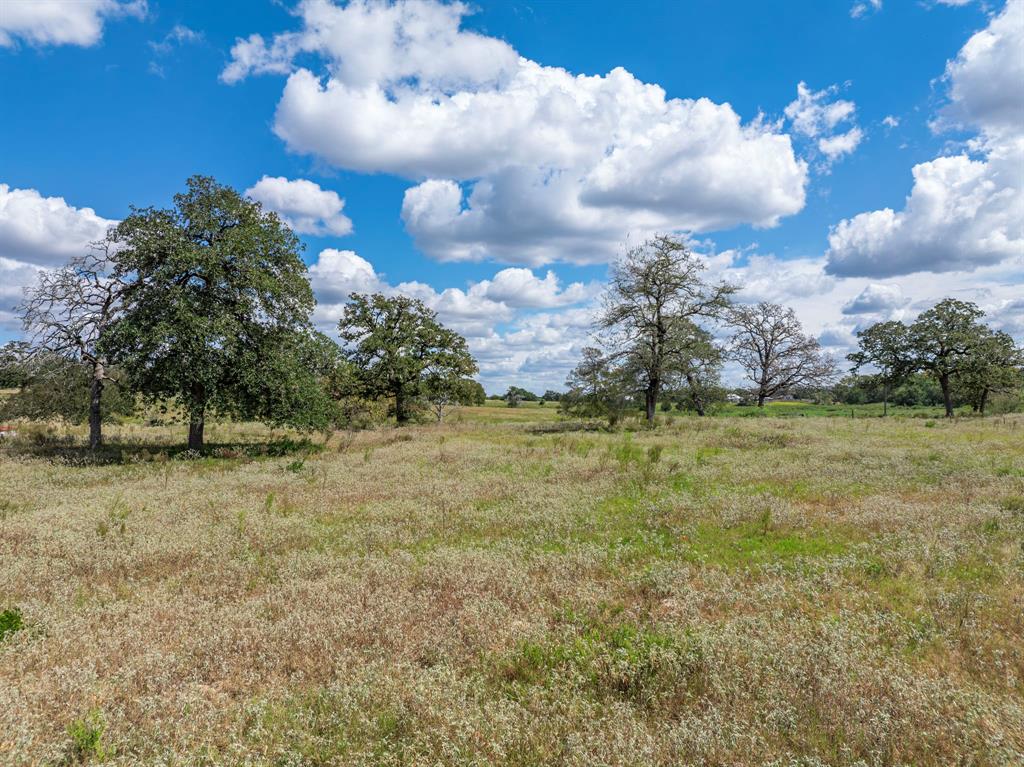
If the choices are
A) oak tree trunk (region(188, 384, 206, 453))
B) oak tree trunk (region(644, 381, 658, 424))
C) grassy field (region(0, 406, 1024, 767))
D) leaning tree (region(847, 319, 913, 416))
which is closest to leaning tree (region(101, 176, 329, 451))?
oak tree trunk (region(188, 384, 206, 453))

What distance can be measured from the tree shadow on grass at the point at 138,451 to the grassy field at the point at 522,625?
244 inches

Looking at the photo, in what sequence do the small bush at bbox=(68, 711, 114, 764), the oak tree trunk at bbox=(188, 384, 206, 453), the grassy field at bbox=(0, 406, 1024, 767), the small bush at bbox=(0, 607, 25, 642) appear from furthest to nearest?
the oak tree trunk at bbox=(188, 384, 206, 453) < the small bush at bbox=(0, 607, 25, 642) < the grassy field at bbox=(0, 406, 1024, 767) < the small bush at bbox=(68, 711, 114, 764)

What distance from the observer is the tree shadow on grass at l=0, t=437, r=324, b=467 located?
20.1m

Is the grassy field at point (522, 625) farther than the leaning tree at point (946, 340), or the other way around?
the leaning tree at point (946, 340)

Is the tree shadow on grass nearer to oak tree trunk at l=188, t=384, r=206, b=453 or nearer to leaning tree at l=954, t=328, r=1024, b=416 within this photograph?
oak tree trunk at l=188, t=384, r=206, b=453

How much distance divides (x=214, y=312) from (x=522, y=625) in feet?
67.6

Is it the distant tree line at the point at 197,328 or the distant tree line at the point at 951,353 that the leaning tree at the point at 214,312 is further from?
the distant tree line at the point at 951,353

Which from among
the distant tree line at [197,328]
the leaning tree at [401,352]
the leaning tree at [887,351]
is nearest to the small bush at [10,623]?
the distant tree line at [197,328]

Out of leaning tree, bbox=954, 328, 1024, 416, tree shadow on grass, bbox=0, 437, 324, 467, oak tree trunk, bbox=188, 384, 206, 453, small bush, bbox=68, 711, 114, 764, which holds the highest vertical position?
leaning tree, bbox=954, 328, 1024, 416

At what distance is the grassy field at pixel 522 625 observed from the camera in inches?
175

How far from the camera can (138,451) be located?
22234mm

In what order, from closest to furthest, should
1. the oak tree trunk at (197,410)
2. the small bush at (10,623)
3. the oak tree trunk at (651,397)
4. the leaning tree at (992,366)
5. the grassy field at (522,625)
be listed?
the grassy field at (522,625)
the small bush at (10,623)
the oak tree trunk at (197,410)
the oak tree trunk at (651,397)
the leaning tree at (992,366)

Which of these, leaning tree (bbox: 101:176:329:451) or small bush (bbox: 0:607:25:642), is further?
leaning tree (bbox: 101:176:329:451)

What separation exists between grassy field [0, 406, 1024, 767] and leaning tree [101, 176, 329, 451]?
7.47 meters
